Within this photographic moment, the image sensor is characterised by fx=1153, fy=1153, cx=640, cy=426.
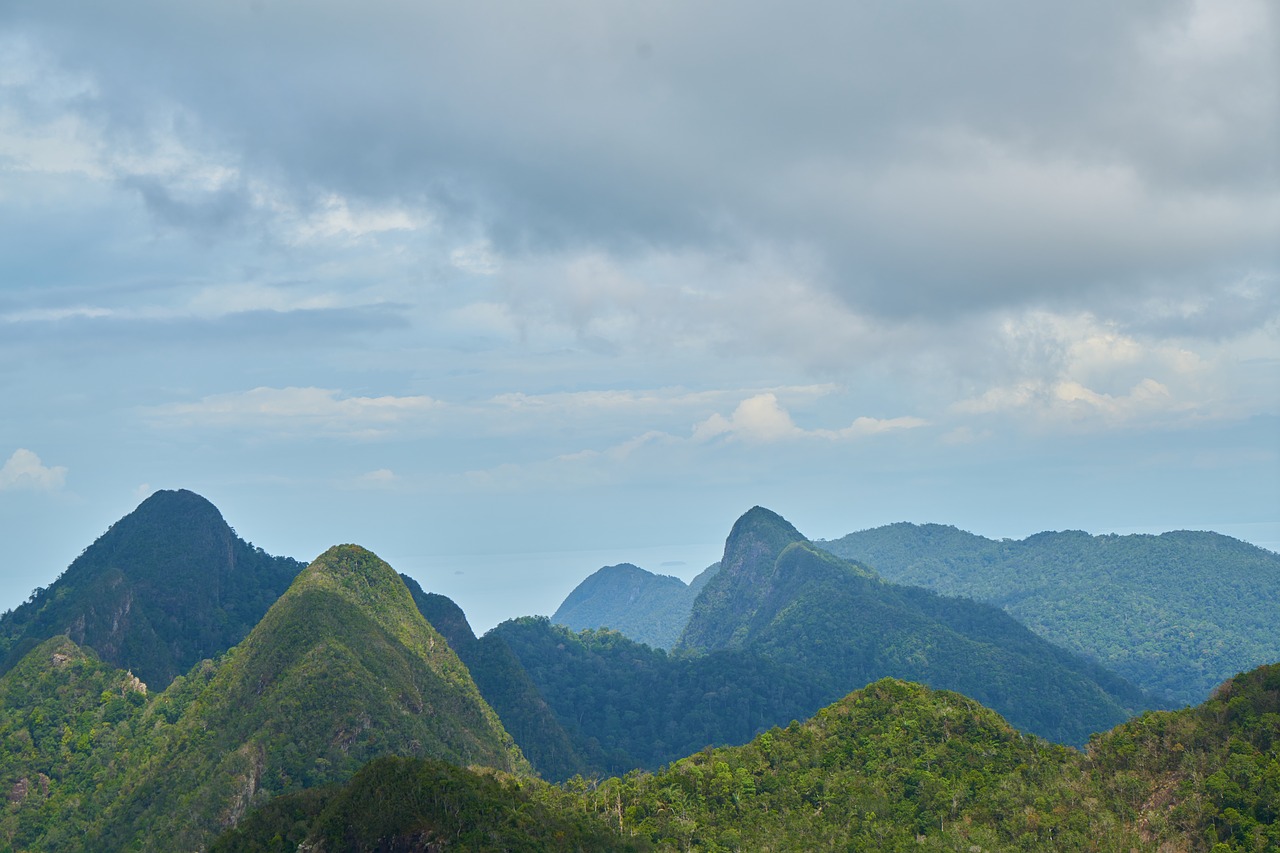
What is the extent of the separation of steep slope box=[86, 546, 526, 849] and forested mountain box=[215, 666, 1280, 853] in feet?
61.6

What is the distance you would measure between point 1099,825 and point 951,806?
10.5m

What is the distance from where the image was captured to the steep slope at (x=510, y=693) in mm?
154000

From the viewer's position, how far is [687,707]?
645 feet

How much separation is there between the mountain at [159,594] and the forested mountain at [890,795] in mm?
83933

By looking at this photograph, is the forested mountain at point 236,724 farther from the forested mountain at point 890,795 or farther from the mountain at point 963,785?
the mountain at point 963,785

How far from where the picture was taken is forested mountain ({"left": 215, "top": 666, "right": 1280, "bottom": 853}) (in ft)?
221

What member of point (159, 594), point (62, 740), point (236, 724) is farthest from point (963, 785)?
point (159, 594)

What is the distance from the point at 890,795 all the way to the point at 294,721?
50154 mm

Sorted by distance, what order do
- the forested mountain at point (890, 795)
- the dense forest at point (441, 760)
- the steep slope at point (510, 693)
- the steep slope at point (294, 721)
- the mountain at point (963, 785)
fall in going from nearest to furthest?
1. the forested mountain at point (890, 795)
2. the dense forest at point (441, 760)
3. the mountain at point (963, 785)
4. the steep slope at point (294, 721)
5. the steep slope at point (510, 693)

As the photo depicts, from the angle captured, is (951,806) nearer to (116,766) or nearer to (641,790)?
(641,790)

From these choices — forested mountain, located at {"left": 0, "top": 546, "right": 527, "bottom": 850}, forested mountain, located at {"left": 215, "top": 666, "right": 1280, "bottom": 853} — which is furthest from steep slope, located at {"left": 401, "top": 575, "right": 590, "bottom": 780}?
forested mountain, located at {"left": 215, "top": 666, "right": 1280, "bottom": 853}

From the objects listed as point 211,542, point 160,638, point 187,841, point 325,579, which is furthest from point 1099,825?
point 211,542

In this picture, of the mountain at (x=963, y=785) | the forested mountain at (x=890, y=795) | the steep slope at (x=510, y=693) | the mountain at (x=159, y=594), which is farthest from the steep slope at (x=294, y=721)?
the mountain at (x=159, y=594)

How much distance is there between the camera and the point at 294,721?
98.7m
